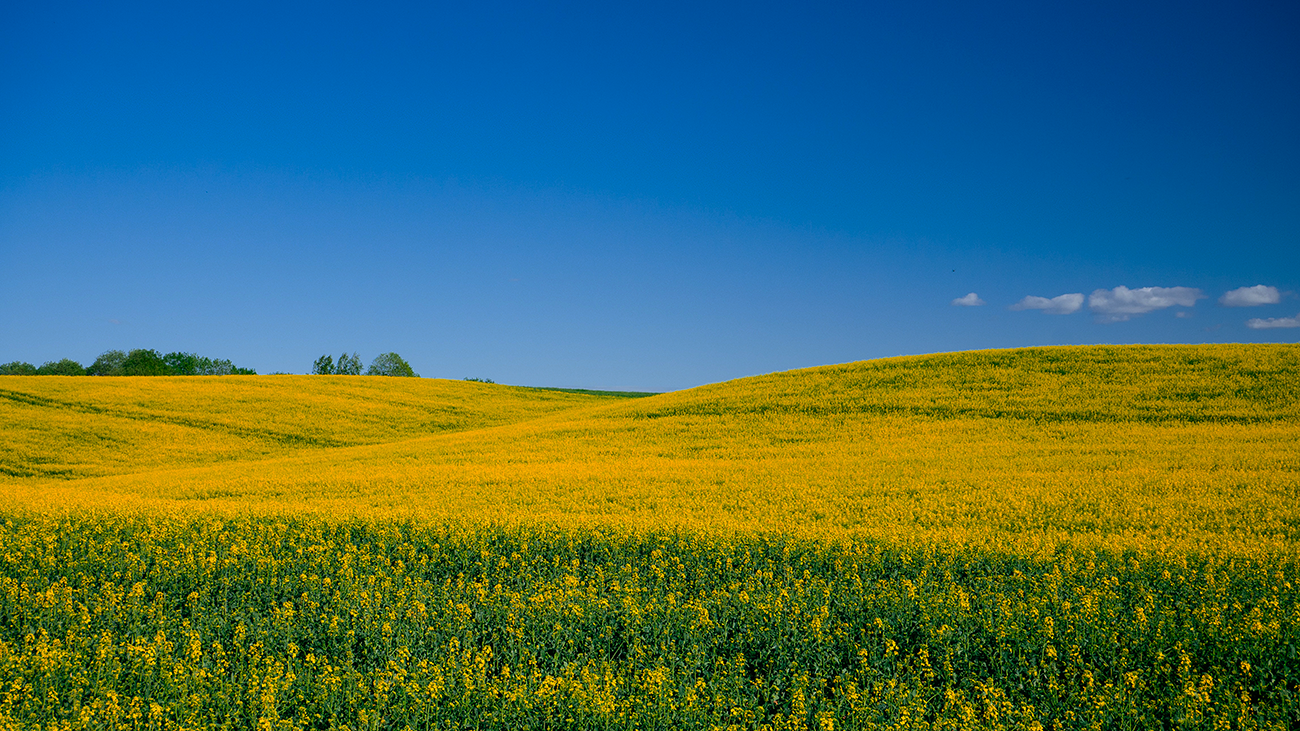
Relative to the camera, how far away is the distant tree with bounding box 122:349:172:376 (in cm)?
7862

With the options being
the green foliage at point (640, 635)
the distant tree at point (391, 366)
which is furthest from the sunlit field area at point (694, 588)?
the distant tree at point (391, 366)

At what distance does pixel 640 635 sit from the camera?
20.6 feet

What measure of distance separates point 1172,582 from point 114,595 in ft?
36.9

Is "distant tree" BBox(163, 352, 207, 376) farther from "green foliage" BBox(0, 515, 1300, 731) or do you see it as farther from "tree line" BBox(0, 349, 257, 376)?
"green foliage" BBox(0, 515, 1300, 731)

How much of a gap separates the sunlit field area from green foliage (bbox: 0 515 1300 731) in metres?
0.04

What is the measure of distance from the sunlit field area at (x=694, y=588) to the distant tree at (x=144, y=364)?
75.3 m

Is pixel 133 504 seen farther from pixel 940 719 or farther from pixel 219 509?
pixel 940 719

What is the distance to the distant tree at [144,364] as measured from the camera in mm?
78625

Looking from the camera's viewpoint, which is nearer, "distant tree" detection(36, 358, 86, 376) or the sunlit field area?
the sunlit field area

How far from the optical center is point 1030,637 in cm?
607

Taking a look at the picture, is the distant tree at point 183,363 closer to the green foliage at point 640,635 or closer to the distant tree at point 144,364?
the distant tree at point 144,364

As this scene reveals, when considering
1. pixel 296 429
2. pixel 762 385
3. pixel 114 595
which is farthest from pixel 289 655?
pixel 296 429

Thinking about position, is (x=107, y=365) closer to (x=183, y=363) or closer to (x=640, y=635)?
(x=183, y=363)

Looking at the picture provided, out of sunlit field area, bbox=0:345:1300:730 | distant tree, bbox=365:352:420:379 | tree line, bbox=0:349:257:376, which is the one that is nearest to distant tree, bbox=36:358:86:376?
tree line, bbox=0:349:257:376
